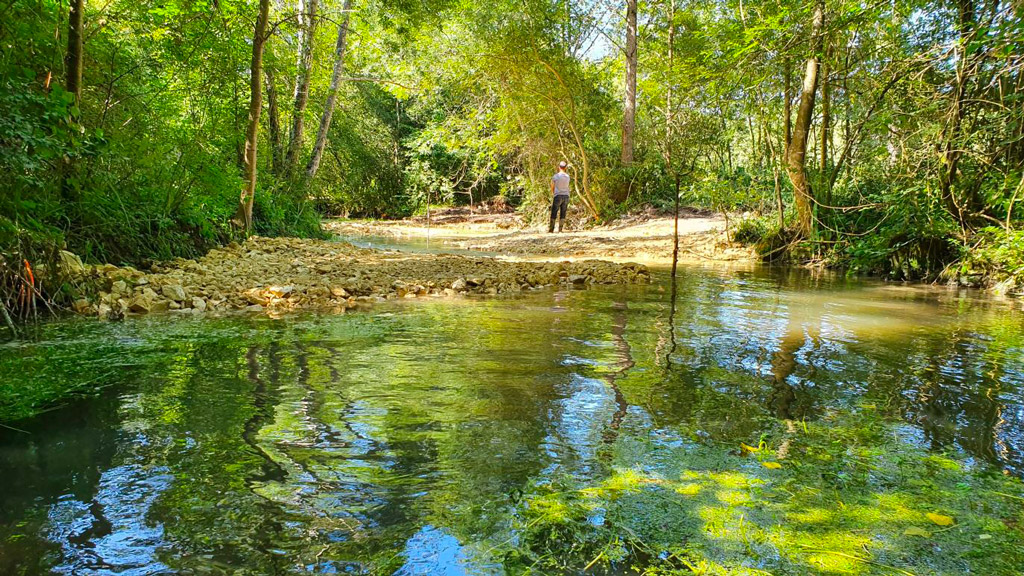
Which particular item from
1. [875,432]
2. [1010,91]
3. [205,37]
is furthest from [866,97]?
[205,37]

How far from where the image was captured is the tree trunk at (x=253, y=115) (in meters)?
8.29

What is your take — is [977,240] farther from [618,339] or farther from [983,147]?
[618,339]

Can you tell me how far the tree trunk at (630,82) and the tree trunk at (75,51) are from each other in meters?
12.7

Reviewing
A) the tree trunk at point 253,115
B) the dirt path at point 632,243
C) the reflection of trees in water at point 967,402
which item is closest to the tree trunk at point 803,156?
the dirt path at point 632,243

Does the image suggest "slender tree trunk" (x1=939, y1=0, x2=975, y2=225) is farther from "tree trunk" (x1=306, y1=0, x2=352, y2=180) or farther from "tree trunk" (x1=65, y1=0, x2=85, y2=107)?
"tree trunk" (x1=306, y1=0, x2=352, y2=180)

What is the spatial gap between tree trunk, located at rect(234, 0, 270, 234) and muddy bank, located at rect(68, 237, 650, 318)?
0.43 meters

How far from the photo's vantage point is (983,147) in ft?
25.4

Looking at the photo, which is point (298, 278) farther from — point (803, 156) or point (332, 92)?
point (803, 156)

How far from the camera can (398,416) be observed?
277 centimetres

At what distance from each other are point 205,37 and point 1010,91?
11158mm

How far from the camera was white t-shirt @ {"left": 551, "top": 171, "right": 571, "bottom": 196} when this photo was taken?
14969 mm

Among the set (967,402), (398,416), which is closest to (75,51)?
(398,416)

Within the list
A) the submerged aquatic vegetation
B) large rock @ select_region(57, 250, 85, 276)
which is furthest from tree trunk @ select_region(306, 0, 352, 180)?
the submerged aquatic vegetation

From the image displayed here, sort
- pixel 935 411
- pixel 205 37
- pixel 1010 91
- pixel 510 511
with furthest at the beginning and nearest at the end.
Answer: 1. pixel 205 37
2. pixel 1010 91
3. pixel 935 411
4. pixel 510 511
